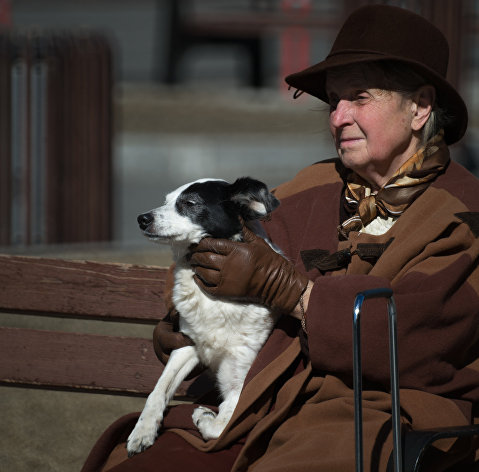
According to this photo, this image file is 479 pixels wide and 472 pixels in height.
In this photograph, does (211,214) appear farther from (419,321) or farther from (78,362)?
(78,362)

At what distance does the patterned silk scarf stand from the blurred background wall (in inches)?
132

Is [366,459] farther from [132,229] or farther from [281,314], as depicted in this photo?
[132,229]

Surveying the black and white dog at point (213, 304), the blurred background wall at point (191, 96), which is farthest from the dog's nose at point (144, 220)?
the blurred background wall at point (191, 96)

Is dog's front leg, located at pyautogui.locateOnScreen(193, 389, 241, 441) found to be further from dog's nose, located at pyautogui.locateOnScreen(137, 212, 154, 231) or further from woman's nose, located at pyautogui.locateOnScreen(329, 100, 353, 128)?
woman's nose, located at pyautogui.locateOnScreen(329, 100, 353, 128)

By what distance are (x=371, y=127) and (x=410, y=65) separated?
8.7 inches

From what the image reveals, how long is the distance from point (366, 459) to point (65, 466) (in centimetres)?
190

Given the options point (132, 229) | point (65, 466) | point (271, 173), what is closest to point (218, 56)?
point (271, 173)

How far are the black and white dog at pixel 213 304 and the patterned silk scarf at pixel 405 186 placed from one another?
0.29 meters

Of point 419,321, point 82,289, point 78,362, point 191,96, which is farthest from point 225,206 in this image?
point 191,96

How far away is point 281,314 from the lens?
3.19m

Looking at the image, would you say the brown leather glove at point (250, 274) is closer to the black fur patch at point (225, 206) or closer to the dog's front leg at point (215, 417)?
the black fur patch at point (225, 206)

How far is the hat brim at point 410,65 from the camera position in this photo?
2945 mm

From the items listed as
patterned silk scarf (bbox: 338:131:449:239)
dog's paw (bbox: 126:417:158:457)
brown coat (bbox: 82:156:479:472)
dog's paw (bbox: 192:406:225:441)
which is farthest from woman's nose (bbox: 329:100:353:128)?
dog's paw (bbox: 126:417:158:457)

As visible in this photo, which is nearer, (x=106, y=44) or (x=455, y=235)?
(x=455, y=235)
